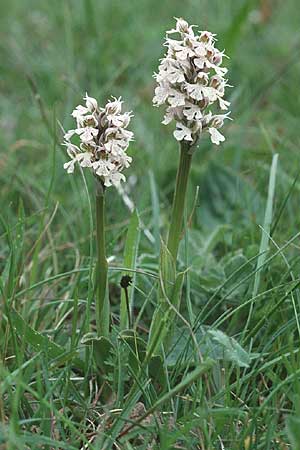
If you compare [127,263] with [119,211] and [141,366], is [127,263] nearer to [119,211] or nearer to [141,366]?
[141,366]

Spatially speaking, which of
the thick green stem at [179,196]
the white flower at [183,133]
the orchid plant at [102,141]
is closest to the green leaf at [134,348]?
the thick green stem at [179,196]

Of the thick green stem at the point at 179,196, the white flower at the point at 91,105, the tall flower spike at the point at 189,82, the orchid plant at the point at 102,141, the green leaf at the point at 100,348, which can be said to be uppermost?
the tall flower spike at the point at 189,82

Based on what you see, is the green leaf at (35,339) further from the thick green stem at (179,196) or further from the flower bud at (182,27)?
the flower bud at (182,27)

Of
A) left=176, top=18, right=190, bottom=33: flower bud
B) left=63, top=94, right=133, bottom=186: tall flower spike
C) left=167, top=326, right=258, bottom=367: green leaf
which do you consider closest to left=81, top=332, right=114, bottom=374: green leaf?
left=167, top=326, right=258, bottom=367: green leaf

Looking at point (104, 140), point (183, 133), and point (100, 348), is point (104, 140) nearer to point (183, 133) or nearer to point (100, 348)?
point (183, 133)

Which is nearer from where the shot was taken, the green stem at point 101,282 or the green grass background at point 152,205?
the green grass background at point 152,205

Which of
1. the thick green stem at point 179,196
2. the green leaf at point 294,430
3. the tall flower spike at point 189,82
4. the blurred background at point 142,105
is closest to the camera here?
the green leaf at point 294,430

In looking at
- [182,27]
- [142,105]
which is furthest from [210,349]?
[142,105]
